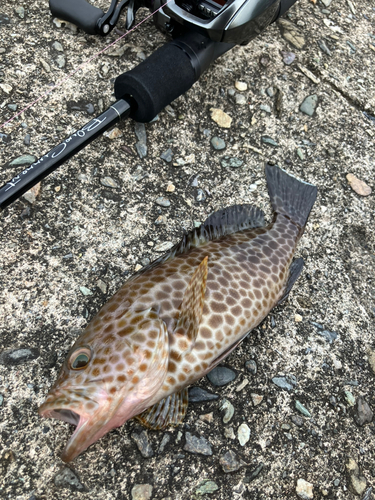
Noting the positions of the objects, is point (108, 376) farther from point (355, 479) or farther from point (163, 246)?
point (355, 479)

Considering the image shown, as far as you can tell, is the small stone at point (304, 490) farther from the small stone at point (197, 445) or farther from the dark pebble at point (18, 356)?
the dark pebble at point (18, 356)

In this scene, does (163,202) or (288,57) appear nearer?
(163,202)

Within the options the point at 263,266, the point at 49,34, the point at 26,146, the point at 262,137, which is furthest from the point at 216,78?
the point at 263,266

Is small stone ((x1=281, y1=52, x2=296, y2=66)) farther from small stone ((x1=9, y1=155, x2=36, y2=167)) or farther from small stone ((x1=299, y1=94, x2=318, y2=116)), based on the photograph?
small stone ((x1=9, y1=155, x2=36, y2=167))

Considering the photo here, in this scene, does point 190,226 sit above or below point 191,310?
below

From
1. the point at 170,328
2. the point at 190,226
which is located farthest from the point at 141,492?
the point at 190,226

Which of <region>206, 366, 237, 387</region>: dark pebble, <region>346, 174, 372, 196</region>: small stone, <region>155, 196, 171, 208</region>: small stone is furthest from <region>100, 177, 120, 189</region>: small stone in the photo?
<region>346, 174, 372, 196</region>: small stone
